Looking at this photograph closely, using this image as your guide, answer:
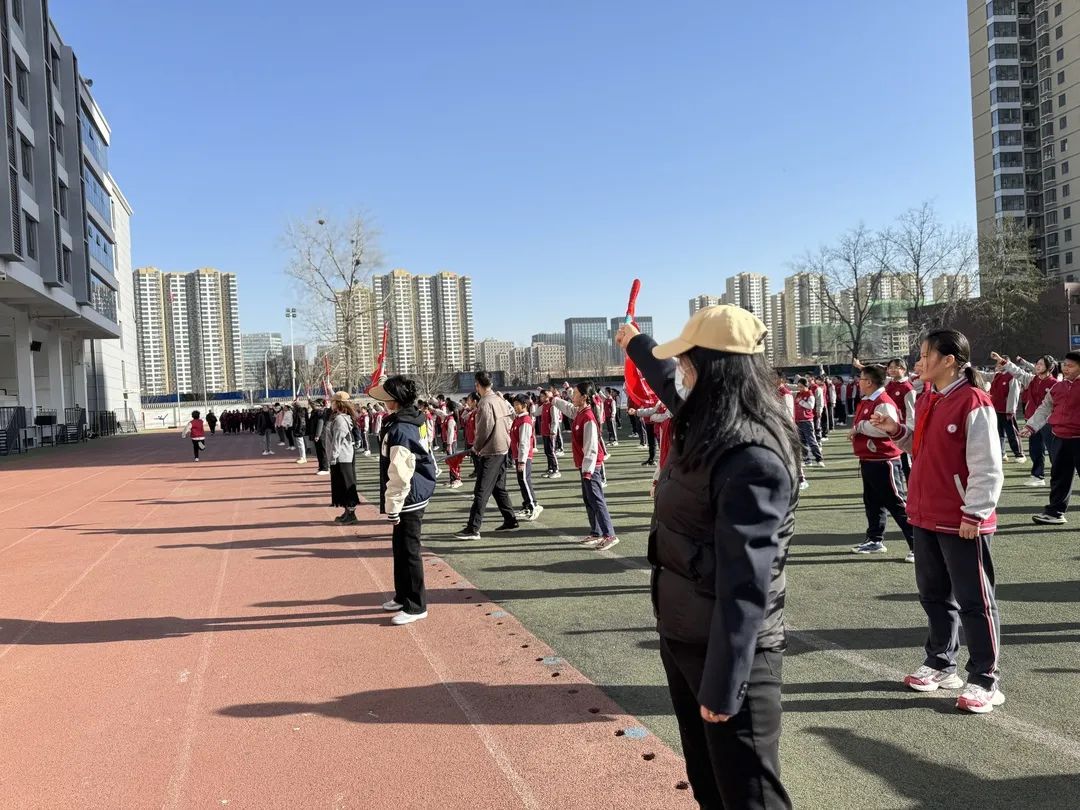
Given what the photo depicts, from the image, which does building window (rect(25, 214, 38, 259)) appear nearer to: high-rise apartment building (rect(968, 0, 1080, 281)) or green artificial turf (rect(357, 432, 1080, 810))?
green artificial turf (rect(357, 432, 1080, 810))

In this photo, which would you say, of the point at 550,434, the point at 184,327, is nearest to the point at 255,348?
the point at 184,327

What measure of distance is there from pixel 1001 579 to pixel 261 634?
20.6 ft

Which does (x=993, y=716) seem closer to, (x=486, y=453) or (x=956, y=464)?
(x=956, y=464)

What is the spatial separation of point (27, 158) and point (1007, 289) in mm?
64691

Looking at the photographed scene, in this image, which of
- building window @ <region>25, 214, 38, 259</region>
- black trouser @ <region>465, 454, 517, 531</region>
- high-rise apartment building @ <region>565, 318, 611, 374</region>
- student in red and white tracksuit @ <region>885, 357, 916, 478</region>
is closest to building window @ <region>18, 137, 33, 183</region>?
building window @ <region>25, 214, 38, 259</region>

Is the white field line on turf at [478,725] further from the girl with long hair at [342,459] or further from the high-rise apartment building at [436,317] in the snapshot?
the high-rise apartment building at [436,317]

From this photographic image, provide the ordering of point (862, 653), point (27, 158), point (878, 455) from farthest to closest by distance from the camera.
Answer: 1. point (27, 158)
2. point (878, 455)
3. point (862, 653)

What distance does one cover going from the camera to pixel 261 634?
6301 millimetres

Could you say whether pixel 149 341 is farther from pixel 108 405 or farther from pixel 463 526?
pixel 463 526

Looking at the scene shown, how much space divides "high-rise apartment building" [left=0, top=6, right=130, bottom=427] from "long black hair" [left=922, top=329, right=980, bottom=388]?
1254 inches

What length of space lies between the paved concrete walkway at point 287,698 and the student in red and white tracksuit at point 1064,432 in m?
6.83

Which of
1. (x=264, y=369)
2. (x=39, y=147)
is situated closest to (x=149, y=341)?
(x=264, y=369)

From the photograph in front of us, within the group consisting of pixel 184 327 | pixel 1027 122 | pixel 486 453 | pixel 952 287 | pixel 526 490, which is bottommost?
pixel 526 490

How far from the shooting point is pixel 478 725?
4301mm
